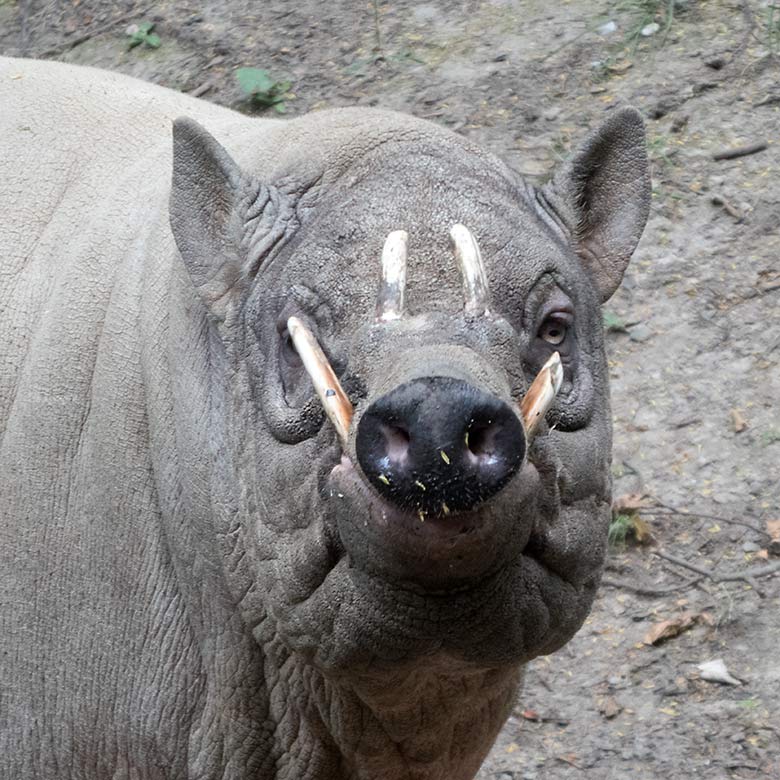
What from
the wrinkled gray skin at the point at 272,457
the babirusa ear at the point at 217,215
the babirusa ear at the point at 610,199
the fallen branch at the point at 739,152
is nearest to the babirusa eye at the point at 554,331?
the wrinkled gray skin at the point at 272,457

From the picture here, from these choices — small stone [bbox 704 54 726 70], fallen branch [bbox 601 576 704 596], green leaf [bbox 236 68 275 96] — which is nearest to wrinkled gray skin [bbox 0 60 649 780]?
fallen branch [bbox 601 576 704 596]

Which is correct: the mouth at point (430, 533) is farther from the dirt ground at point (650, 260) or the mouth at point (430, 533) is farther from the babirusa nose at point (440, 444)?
the dirt ground at point (650, 260)

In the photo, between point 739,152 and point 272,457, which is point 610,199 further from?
point 739,152

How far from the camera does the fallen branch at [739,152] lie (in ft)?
22.9

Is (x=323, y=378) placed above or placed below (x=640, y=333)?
above

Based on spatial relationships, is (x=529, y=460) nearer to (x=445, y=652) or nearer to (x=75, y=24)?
(x=445, y=652)

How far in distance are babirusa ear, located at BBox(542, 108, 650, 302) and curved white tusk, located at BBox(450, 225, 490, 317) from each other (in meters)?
0.63

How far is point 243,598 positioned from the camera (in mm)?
3262

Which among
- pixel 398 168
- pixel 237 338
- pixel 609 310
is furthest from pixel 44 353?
pixel 609 310

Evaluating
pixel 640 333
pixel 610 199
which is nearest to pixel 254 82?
pixel 640 333

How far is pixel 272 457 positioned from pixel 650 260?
155 inches

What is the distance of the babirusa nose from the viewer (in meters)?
2.42

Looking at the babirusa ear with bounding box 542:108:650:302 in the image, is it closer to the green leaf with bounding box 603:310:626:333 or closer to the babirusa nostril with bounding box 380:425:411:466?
Result: the babirusa nostril with bounding box 380:425:411:466

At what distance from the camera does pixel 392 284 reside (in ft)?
8.98
